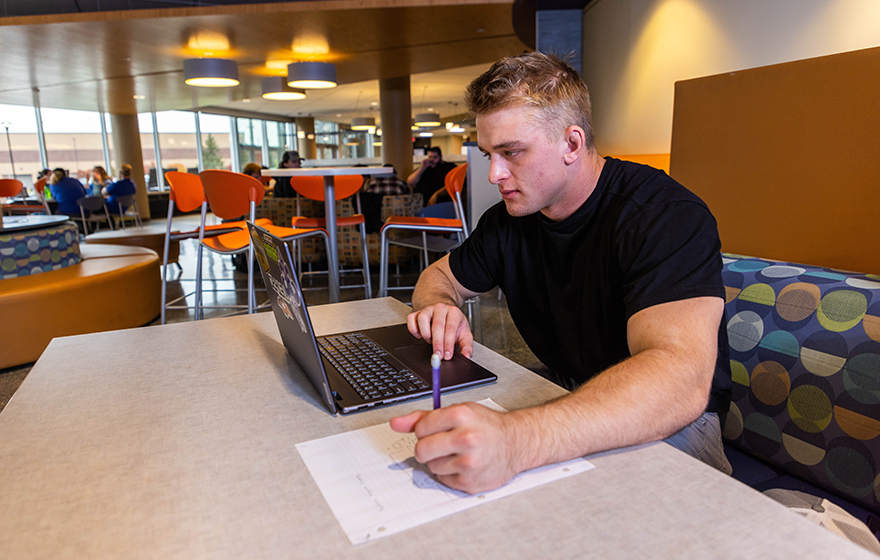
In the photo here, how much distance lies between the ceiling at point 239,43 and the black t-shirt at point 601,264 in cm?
498

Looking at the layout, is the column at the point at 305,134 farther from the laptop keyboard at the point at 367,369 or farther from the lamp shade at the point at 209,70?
the laptop keyboard at the point at 367,369

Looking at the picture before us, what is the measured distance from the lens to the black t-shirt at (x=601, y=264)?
2.98ft

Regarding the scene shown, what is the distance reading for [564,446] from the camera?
24.8 inches

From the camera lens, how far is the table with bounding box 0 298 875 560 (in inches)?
19.2

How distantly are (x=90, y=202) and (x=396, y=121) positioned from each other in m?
5.55

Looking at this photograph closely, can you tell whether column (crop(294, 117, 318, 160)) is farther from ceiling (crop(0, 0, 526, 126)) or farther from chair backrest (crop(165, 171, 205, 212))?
chair backrest (crop(165, 171, 205, 212))

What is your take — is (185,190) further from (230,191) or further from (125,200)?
(125,200)

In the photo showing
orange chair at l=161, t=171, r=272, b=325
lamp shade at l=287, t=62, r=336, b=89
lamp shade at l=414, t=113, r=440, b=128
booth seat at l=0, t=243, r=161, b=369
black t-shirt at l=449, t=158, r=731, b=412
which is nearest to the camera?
black t-shirt at l=449, t=158, r=731, b=412

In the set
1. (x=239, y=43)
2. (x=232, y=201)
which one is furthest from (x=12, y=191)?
(x=232, y=201)

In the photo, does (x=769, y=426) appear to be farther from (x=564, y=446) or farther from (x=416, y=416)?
(x=416, y=416)

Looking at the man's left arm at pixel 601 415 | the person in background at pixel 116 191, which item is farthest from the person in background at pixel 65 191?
the man's left arm at pixel 601 415

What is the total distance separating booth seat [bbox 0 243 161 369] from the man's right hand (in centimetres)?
286

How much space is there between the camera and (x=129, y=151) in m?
12.8

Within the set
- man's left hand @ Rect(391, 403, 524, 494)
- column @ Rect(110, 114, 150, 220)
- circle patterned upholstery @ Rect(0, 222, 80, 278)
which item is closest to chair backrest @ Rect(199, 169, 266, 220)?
circle patterned upholstery @ Rect(0, 222, 80, 278)
